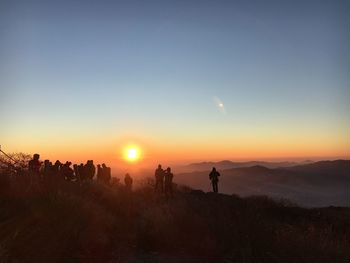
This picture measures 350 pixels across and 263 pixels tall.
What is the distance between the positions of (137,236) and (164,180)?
12990 mm

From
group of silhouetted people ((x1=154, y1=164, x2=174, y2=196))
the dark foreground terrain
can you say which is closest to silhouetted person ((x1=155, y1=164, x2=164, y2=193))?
group of silhouetted people ((x1=154, y1=164, x2=174, y2=196))

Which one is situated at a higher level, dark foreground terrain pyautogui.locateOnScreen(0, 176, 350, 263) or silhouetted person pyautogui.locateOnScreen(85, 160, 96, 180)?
silhouetted person pyautogui.locateOnScreen(85, 160, 96, 180)

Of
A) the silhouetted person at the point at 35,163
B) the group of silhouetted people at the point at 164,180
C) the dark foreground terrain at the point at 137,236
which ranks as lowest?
the dark foreground terrain at the point at 137,236

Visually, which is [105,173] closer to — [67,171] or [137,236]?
[67,171]

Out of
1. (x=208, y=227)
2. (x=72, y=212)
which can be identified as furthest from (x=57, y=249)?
(x=208, y=227)

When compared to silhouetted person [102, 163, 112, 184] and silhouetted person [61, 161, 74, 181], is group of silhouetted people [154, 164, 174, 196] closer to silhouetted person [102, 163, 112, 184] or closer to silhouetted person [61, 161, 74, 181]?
silhouetted person [102, 163, 112, 184]

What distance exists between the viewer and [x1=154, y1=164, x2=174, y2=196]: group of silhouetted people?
26.5m

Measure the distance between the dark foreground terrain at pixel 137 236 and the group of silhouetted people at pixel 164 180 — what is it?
400 inches

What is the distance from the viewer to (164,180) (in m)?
27.2

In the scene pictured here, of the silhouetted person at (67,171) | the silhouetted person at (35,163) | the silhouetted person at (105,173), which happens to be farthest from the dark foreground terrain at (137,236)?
the silhouetted person at (105,173)

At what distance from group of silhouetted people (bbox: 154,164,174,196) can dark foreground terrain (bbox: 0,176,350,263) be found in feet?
33.3

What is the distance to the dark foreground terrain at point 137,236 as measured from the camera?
1064 centimetres

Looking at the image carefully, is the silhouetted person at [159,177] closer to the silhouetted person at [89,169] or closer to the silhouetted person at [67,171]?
the silhouetted person at [89,169]

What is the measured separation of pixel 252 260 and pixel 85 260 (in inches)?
147
